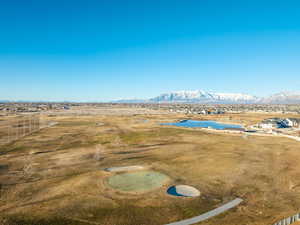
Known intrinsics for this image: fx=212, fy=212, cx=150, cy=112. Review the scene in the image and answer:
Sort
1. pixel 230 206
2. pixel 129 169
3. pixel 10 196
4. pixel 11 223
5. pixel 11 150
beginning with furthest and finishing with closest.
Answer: pixel 11 150 → pixel 129 169 → pixel 10 196 → pixel 230 206 → pixel 11 223

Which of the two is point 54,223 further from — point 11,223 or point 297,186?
point 297,186

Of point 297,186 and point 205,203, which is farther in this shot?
point 297,186

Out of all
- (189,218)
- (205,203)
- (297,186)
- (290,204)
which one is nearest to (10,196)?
(189,218)

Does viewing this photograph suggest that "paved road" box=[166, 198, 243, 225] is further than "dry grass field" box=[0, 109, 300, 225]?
No

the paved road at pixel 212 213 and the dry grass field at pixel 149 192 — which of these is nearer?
the paved road at pixel 212 213

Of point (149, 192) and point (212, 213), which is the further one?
point (149, 192)

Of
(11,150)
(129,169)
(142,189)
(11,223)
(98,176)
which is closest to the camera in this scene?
(11,223)

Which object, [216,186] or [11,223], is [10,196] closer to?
[11,223]
